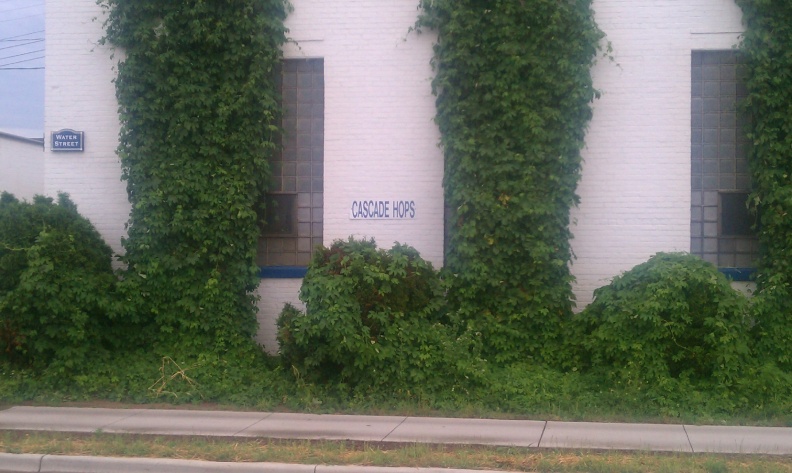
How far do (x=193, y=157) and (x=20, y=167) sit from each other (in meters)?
15.6

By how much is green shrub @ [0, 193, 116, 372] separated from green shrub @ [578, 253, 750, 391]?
7198 mm

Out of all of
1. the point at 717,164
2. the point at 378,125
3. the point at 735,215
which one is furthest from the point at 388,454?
the point at 717,164

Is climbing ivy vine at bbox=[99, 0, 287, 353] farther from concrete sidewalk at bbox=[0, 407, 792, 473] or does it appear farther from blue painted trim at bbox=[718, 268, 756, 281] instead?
blue painted trim at bbox=[718, 268, 756, 281]

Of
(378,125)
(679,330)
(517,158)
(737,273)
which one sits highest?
(378,125)

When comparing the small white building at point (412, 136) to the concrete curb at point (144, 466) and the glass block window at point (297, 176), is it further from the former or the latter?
the concrete curb at point (144, 466)

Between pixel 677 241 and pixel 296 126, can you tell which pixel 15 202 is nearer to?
pixel 296 126

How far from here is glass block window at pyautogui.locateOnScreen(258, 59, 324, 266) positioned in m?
13.2

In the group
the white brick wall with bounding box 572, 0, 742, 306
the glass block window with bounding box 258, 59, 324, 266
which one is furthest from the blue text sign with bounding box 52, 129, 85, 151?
the white brick wall with bounding box 572, 0, 742, 306

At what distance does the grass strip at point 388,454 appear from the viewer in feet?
26.1

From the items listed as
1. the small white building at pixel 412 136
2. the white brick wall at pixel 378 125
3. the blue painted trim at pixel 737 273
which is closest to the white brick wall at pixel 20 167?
the small white building at pixel 412 136

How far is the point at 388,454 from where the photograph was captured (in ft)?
27.3

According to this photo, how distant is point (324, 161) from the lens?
42.5 ft

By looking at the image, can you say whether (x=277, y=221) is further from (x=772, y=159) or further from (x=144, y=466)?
(x=772, y=159)

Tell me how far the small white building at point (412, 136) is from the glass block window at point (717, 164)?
2cm
